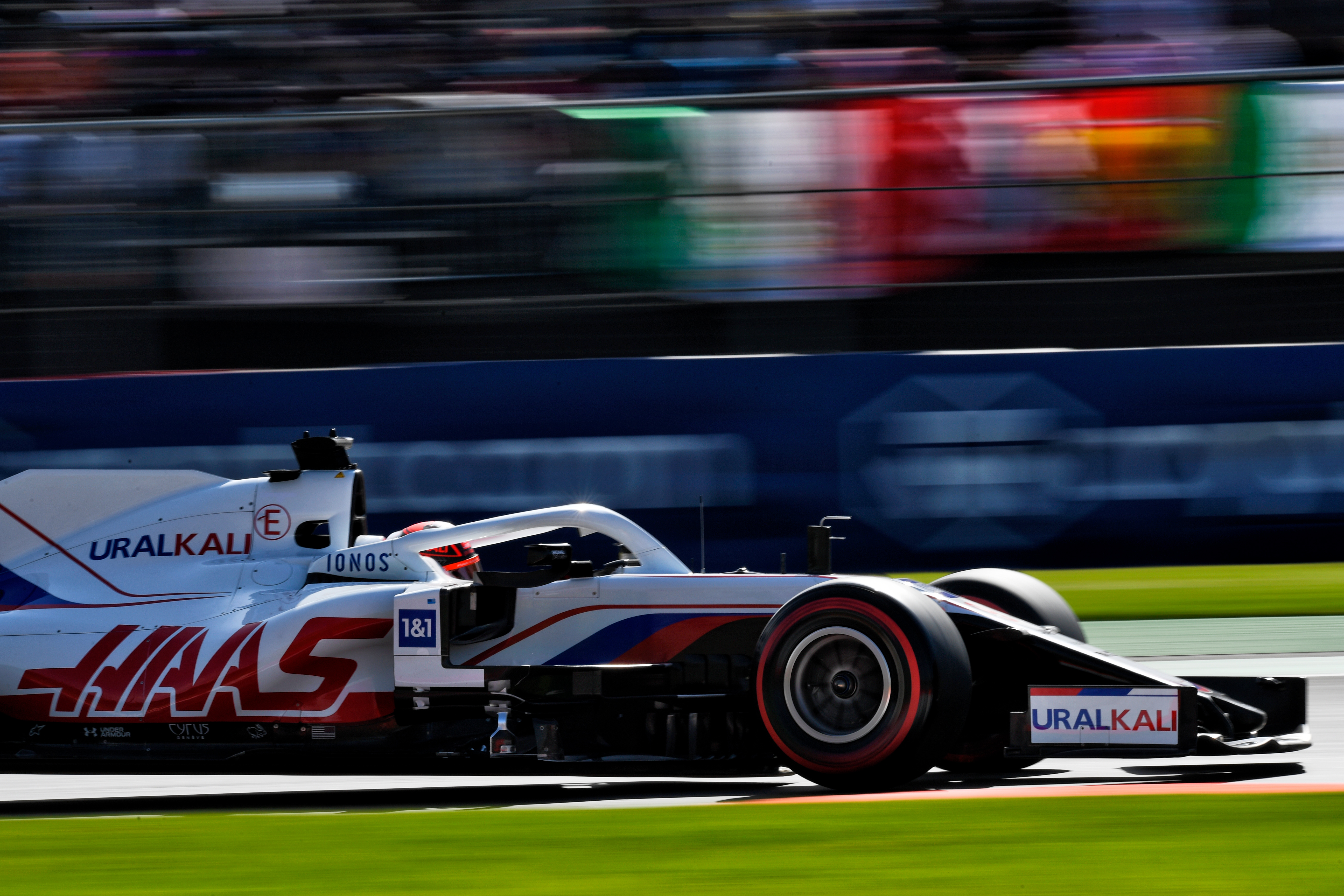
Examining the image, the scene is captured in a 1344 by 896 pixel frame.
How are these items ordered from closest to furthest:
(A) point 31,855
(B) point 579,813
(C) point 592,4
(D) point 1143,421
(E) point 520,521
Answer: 1. (A) point 31,855
2. (B) point 579,813
3. (E) point 520,521
4. (D) point 1143,421
5. (C) point 592,4

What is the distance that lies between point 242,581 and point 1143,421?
6.15 m

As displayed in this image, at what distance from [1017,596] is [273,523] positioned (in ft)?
9.38

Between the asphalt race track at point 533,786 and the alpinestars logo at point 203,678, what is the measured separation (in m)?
0.24

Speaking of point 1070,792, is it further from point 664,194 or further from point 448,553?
point 664,194

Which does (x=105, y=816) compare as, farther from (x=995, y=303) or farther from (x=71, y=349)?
(x=995, y=303)

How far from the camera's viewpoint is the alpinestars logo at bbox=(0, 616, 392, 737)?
5828mm

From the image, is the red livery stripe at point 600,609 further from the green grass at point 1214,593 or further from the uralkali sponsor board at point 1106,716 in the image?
the green grass at point 1214,593

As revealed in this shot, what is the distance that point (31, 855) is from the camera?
468cm

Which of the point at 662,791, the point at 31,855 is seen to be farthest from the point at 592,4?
the point at 31,855

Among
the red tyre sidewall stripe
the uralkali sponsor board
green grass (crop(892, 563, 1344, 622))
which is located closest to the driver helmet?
the red tyre sidewall stripe

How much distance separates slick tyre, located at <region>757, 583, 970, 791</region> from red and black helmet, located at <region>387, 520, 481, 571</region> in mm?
1461

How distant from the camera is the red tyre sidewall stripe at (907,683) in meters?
4.98

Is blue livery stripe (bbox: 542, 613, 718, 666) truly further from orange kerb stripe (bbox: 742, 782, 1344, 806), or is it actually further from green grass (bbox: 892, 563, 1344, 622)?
green grass (bbox: 892, 563, 1344, 622)

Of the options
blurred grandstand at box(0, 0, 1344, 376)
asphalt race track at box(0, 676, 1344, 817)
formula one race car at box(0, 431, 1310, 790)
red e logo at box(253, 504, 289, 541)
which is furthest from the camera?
blurred grandstand at box(0, 0, 1344, 376)
